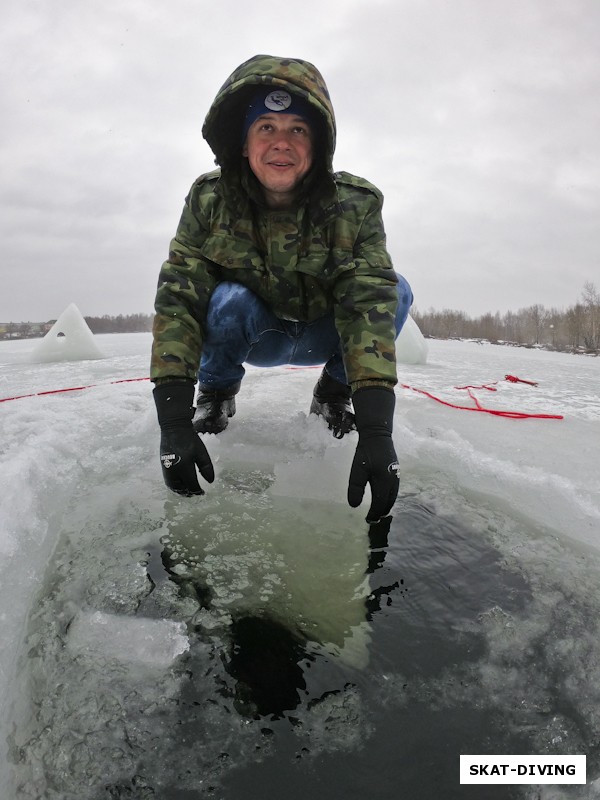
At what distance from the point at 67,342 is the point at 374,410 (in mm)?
6744

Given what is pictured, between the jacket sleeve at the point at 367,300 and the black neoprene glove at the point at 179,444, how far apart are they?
50 cm

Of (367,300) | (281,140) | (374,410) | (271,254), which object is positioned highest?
(281,140)

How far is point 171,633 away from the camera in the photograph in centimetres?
91

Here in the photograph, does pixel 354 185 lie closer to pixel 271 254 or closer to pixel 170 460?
pixel 271 254

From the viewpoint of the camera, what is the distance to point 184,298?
5.07 feet

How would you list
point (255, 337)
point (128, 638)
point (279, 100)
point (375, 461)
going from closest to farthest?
1. point (128, 638)
2. point (375, 461)
3. point (279, 100)
4. point (255, 337)

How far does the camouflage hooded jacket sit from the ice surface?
600 centimetres

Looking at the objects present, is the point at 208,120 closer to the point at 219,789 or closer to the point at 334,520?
the point at 334,520

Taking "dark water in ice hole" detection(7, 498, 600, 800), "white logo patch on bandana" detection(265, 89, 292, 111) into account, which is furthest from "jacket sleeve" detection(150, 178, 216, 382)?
"dark water in ice hole" detection(7, 498, 600, 800)

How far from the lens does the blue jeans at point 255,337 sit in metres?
1.67

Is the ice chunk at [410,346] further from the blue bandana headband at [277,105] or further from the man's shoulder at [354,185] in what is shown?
the blue bandana headband at [277,105]

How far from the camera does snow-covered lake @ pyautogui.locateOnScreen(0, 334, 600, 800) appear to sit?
0.70 meters

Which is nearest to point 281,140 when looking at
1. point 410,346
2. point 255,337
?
point 255,337

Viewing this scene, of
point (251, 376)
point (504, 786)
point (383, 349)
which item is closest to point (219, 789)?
point (504, 786)
